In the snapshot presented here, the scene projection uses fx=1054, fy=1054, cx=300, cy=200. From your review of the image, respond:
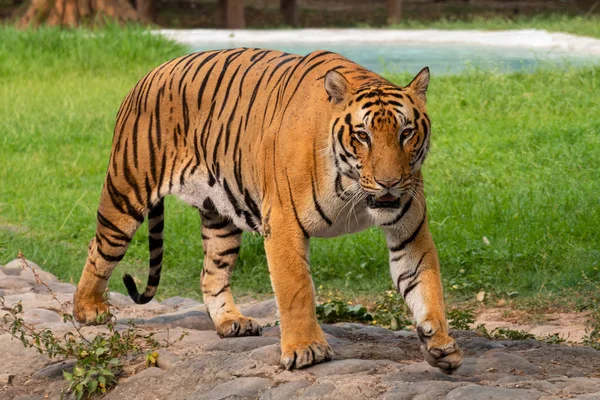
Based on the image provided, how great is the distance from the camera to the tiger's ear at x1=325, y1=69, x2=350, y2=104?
12.4 feet

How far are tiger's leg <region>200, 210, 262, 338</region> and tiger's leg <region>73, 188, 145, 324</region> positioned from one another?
350 mm

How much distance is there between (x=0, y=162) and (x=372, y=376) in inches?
240

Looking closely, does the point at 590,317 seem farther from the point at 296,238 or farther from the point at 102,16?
the point at 102,16

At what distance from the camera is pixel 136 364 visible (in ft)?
14.2

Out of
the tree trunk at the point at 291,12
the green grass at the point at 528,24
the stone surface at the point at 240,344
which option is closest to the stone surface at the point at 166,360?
the stone surface at the point at 240,344

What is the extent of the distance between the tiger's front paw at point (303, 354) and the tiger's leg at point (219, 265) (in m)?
0.81

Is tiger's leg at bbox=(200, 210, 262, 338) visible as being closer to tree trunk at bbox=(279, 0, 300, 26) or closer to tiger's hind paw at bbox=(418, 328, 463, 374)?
tiger's hind paw at bbox=(418, 328, 463, 374)

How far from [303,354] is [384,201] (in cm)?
63

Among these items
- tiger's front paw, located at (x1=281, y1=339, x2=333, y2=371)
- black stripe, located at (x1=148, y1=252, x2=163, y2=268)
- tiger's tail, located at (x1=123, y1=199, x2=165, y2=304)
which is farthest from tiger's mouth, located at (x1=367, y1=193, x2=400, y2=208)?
black stripe, located at (x1=148, y1=252, x2=163, y2=268)

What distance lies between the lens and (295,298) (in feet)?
12.5

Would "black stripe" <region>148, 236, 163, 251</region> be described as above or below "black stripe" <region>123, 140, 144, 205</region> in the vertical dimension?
below

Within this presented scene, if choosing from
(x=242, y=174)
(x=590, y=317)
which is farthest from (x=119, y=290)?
(x=590, y=317)

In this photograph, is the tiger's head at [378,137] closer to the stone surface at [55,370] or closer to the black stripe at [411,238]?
the black stripe at [411,238]

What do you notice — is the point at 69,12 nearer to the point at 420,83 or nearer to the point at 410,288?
the point at 420,83
